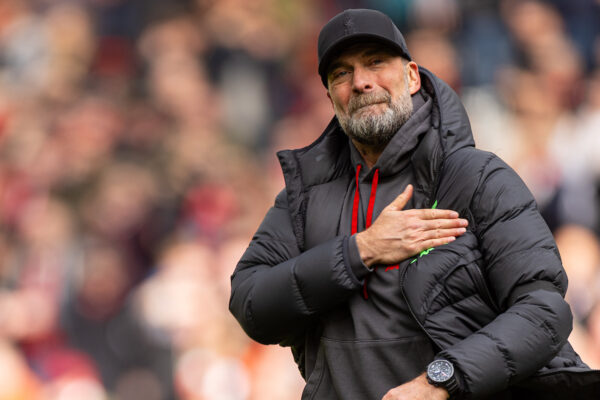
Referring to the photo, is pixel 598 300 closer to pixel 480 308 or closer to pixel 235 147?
pixel 235 147

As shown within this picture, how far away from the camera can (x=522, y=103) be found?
4.66 metres

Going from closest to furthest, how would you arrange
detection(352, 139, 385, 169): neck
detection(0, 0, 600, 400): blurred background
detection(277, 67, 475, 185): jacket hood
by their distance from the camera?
detection(277, 67, 475, 185): jacket hood → detection(352, 139, 385, 169): neck → detection(0, 0, 600, 400): blurred background

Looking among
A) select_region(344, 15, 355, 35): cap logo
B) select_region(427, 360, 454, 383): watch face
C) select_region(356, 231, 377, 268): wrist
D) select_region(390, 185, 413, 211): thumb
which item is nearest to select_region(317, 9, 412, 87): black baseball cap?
select_region(344, 15, 355, 35): cap logo

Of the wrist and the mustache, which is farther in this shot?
the mustache

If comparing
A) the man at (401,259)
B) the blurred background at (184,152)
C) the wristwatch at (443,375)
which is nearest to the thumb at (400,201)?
the man at (401,259)

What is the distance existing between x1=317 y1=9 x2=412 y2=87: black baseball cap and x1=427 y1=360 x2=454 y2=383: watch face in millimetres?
789

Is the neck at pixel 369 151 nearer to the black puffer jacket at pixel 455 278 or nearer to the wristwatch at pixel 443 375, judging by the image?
the black puffer jacket at pixel 455 278

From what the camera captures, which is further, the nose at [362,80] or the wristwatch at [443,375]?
the nose at [362,80]

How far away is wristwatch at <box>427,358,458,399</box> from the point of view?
168cm

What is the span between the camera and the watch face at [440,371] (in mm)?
1688

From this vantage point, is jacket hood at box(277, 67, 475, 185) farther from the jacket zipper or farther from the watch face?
the watch face

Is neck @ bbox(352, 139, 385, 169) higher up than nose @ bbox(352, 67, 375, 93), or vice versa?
nose @ bbox(352, 67, 375, 93)

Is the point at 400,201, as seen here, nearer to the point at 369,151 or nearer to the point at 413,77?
the point at 369,151

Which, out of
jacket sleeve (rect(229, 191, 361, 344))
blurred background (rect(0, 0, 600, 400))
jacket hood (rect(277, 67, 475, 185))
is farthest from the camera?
blurred background (rect(0, 0, 600, 400))
